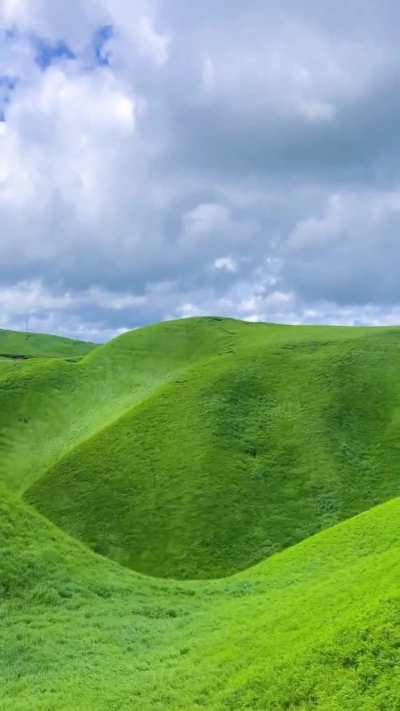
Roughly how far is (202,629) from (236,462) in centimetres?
Result: 3823

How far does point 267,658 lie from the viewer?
21.7m

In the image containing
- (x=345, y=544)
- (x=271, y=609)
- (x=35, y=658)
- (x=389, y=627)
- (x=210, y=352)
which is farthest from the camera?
(x=210, y=352)

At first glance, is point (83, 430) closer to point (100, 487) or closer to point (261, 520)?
point (100, 487)

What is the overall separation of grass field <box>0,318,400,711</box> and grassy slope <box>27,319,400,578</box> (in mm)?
211

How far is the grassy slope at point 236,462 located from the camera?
194 ft

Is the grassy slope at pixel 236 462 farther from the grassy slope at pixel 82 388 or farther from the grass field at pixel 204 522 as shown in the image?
the grassy slope at pixel 82 388

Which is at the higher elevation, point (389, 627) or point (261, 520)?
point (389, 627)

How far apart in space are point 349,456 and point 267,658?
1943 inches

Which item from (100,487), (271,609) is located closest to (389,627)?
(271,609)

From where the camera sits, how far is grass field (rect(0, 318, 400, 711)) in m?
21.7

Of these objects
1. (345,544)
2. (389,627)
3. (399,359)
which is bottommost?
(345,544)

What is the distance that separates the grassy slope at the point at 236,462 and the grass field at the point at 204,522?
0.69ft

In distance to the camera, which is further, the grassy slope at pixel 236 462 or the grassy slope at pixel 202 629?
the grassy slope at pixel 236 462

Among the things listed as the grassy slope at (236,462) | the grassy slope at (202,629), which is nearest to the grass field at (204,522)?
the grassy slope at (202,629)
